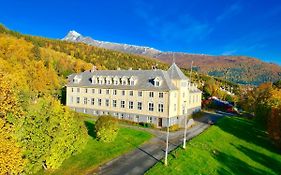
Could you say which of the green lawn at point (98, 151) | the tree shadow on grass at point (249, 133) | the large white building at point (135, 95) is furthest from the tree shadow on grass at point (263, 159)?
the green lawn at point (98, 151)

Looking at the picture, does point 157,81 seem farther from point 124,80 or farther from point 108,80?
point 108,80

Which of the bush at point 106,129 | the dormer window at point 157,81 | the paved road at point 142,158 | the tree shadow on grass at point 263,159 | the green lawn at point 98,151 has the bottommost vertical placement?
the tree shadow on grass at point 263,159

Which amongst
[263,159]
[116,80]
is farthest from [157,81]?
[263,159]

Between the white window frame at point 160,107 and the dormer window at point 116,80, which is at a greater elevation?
the dormer window at point 116,80

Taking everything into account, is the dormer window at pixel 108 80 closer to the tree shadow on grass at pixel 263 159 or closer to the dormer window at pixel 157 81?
the dormer window at pixel 157 81

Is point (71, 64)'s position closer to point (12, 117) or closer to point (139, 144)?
point (139, 144)

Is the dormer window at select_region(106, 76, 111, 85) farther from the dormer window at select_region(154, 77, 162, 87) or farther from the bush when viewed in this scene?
the bush

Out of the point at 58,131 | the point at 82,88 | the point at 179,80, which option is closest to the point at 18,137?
the point at 58,131
